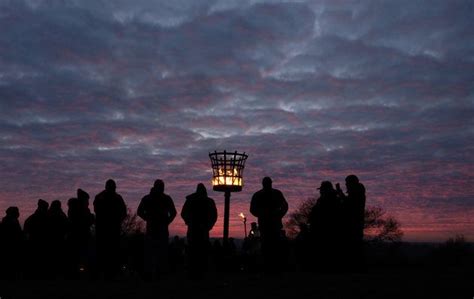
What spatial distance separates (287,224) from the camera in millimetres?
57656

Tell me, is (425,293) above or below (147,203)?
below

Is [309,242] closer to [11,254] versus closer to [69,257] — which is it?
[69,257]

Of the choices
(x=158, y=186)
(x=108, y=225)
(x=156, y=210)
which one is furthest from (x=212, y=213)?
(x=108, y=225)

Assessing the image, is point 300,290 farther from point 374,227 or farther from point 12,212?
point 374,227

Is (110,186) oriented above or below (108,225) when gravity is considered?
above

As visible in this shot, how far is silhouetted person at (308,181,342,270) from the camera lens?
1140 cm

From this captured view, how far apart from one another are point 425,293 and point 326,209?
206 inches

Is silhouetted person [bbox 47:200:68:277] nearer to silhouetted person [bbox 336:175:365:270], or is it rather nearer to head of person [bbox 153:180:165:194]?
head of person [bbox 153:180:165:194]

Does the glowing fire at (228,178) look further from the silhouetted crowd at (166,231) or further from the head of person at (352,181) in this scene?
the head of person at (352,181)

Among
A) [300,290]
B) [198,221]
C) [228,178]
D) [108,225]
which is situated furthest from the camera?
[228,178]

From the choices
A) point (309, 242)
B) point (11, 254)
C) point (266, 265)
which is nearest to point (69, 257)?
point (11, 254)

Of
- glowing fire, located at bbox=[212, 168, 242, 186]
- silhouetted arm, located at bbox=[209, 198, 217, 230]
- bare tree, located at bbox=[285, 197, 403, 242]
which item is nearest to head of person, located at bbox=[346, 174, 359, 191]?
silhouetted arm, located at bbox=[209, 198, 217, 230]

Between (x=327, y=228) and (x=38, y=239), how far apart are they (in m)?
7.02

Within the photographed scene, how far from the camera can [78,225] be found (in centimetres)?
1250
